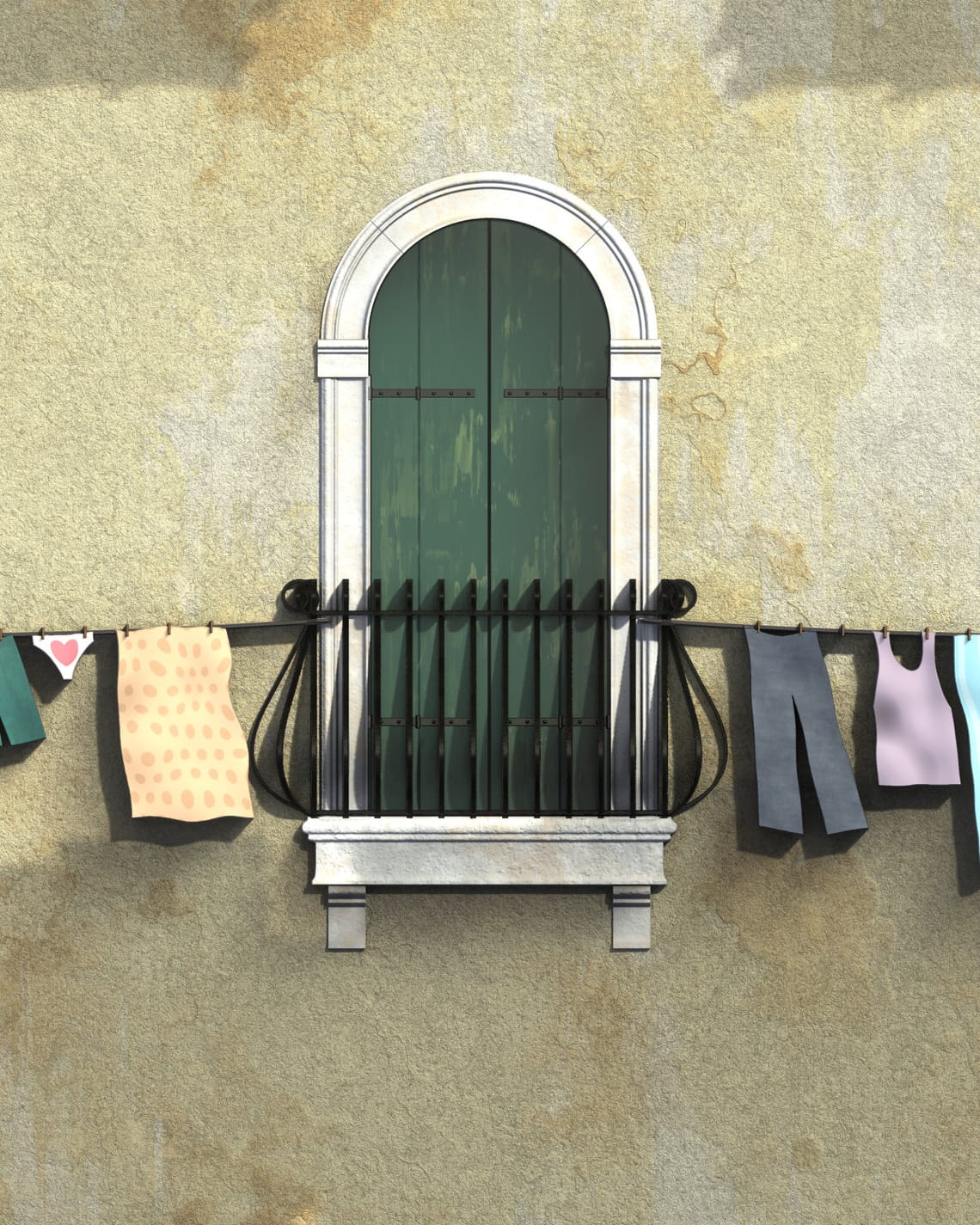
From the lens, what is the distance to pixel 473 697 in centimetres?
461

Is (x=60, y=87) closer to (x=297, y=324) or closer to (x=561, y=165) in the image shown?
(x=297, y=324)

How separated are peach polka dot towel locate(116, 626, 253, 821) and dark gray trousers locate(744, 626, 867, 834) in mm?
2038

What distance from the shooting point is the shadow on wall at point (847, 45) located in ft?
15.2

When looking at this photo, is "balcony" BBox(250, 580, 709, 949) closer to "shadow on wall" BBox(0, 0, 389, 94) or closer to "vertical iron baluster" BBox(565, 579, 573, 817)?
"vertical iron baluster" BBox(565, 579, 573, 817)

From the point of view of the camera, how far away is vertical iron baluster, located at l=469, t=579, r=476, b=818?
4613mm

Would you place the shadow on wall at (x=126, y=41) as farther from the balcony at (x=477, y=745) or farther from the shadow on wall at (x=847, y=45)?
the balcony at (x=477, y=745)

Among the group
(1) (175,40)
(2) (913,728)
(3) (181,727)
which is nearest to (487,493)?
(3) (181,727)

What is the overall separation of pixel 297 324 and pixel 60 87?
135 centimetres

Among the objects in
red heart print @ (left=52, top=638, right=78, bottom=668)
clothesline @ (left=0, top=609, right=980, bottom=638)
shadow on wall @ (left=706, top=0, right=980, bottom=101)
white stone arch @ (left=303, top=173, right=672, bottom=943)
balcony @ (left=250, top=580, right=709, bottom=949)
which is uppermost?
shadow on wall @ (left=706, top=0, right=980, bottom=101)

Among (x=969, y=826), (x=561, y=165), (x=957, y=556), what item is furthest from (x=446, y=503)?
(x=969, y=826)

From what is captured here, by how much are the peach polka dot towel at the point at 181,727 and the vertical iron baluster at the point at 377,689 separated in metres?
0.51

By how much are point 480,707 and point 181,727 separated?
46.9 inches

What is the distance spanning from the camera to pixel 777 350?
4656 millimetres

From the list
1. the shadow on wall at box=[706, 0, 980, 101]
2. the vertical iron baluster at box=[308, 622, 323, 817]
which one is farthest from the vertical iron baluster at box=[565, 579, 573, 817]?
the shadow on wall at box=[706, 0, 980, 101]
